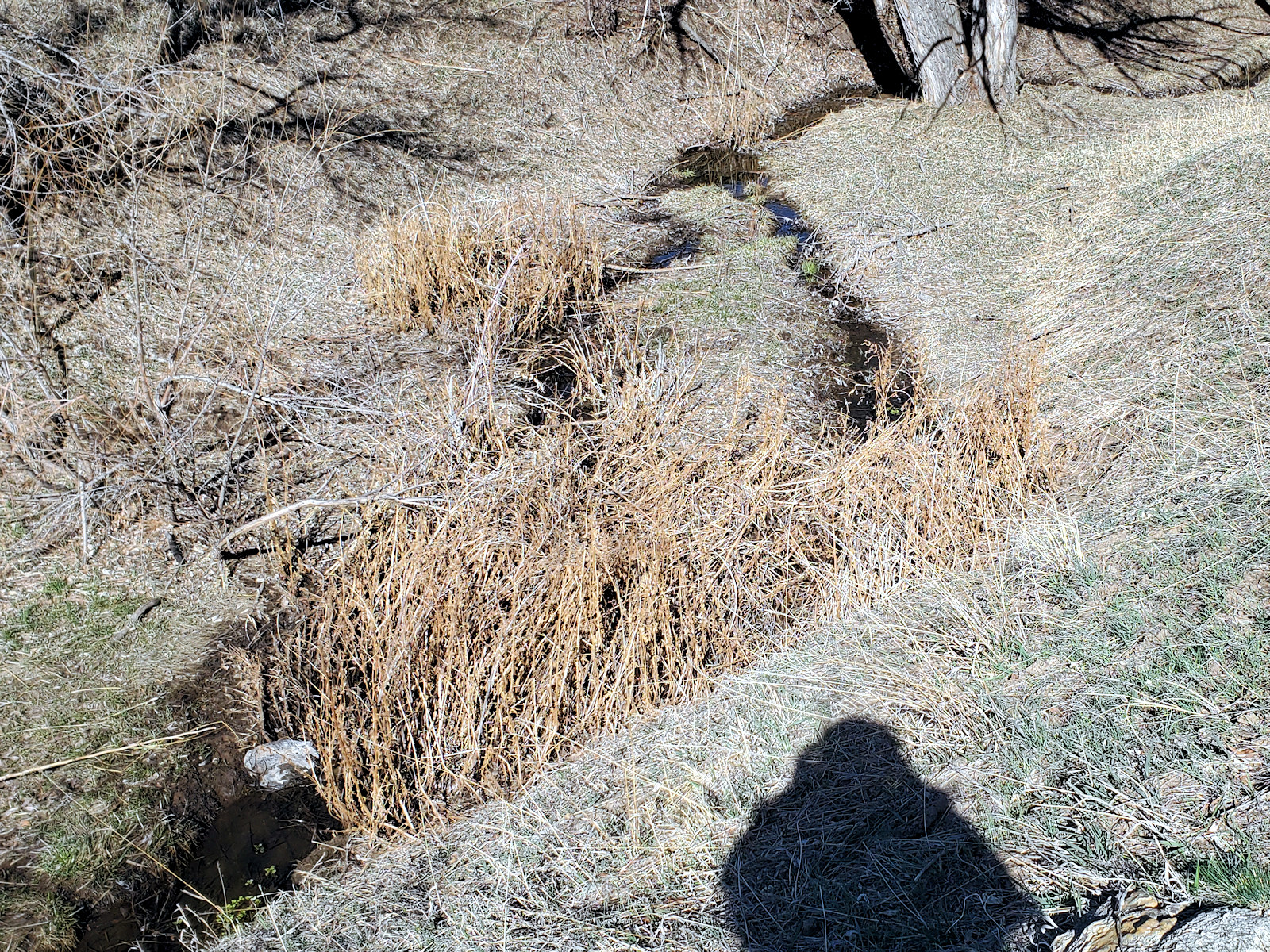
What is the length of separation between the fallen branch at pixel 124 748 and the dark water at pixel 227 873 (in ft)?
1.23

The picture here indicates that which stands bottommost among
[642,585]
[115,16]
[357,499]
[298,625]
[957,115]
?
→ [298,625]

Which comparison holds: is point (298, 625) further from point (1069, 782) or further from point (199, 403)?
point (1069, 782)

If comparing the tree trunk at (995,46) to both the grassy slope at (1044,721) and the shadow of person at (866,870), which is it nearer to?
the grassy slope at (1044,721)

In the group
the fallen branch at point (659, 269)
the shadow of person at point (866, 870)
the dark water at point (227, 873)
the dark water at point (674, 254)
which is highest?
the dark water at point (674, 254)

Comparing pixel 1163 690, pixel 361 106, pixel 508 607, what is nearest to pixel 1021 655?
pixel 1163 690

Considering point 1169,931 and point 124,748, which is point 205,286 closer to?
point 124,748

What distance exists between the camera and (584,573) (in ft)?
Result: 11.4

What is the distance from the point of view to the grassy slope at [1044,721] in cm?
247

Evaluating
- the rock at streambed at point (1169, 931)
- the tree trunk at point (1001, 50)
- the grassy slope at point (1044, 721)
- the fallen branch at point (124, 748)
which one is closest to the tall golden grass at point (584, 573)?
the grassy slope at point (1044, 721)

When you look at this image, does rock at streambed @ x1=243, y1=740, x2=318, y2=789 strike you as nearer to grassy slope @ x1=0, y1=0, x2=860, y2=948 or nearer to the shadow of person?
grassy slope @ x1=0, y1=0, x2=860, y2=948

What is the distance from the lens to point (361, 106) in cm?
834

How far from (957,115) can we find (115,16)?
7270 mm

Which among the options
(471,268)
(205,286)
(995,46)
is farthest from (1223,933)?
(995,46)

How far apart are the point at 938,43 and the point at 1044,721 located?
28.4 feet
